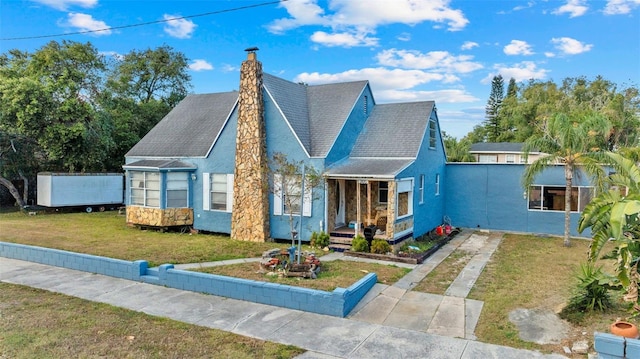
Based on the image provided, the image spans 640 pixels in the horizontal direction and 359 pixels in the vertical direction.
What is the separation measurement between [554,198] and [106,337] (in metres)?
19.1

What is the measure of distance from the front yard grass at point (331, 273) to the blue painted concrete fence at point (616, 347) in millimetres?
5309

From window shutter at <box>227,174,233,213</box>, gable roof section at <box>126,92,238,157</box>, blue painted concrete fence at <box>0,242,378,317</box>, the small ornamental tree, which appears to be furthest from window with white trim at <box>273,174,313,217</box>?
blue painted concrete fence at <box>0,242,378,317</box>

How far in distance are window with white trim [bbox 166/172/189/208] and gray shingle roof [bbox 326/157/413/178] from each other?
722 cm

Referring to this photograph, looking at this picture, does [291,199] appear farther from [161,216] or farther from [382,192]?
[161,216]

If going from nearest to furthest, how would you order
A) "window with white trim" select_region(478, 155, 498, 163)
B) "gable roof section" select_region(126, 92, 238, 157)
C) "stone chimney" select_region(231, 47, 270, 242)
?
"stone chimney" select_region(231, 47, 270, 242) → "gable roof section" select_region(126, 92, 238, 157) → "window with white trim" select_region(478, 155, 498, 163)

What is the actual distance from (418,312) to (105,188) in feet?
73.6

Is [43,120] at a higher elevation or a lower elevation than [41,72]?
lower

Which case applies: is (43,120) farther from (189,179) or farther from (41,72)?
(189,179)

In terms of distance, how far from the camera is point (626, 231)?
25.1 ft

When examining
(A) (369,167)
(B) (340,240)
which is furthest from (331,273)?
(A) (369,167)

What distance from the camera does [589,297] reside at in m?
8.17

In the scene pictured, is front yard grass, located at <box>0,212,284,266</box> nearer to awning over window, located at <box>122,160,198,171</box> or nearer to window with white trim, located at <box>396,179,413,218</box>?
awning over window, located at <box>122,160,198,171</box>

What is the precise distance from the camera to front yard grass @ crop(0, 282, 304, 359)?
21.6ft

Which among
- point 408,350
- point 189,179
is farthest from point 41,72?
point 408,350
